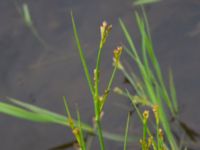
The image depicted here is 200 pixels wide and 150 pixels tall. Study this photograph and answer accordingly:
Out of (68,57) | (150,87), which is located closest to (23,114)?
(150,87)

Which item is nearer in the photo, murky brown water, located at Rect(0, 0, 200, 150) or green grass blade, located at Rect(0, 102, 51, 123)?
green grass blade, located at Rect(0, 102, 51, 123)

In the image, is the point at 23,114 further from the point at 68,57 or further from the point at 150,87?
the point at 68,57

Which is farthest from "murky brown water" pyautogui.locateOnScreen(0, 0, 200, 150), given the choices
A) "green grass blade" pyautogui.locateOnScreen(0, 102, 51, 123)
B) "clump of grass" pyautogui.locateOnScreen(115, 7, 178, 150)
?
"green grass blade" pyautogui.locateOnScreen(0, 102, 51, 123)

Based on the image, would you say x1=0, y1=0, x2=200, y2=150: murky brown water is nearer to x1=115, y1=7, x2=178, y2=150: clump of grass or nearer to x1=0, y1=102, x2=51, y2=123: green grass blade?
x1=115, y1=7, x2=178, y2=150: clump of grass

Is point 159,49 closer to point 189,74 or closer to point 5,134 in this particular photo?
point 189,74

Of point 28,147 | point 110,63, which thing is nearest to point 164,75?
point 110,63

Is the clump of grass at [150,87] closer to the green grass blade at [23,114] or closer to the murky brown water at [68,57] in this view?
the murky brown water at [68,57]

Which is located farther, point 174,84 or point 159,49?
point 159,49

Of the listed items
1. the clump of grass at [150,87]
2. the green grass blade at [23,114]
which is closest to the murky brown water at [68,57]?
the clump of grass at [150,87]
